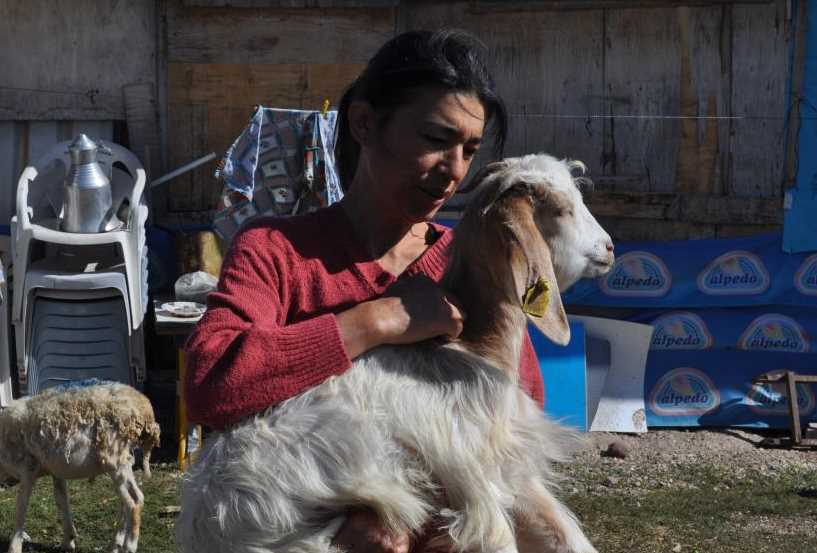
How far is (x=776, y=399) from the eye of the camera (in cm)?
773

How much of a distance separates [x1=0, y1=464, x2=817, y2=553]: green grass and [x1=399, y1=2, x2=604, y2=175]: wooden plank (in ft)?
7.84

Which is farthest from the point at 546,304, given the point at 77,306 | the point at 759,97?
the point at 759,97

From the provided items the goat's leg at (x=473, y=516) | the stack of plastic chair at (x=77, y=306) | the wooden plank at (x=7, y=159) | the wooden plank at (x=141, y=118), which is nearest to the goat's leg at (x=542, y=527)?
the goat's leg at (x=473, y=516)

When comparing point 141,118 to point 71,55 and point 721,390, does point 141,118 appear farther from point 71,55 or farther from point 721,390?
point 721,390

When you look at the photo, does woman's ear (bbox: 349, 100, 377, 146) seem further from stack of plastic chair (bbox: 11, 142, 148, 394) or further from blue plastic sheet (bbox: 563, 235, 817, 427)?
blue plastic sheet (bbox: 563, 235, 817, 427)

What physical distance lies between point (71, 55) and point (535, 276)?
6.05m

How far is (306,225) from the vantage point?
8.21 feet

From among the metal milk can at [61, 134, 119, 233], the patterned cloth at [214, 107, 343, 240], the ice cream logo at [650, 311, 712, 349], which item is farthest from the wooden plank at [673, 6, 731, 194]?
the metal milk can at [61, 134, 119, 233]

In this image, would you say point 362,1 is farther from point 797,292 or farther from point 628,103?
point 797,292

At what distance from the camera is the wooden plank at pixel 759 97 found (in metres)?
7.65

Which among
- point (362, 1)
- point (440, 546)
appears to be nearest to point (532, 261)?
point (440, 546)

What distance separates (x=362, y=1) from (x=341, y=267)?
217 inches

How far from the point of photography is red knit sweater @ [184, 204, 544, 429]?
2205 mm

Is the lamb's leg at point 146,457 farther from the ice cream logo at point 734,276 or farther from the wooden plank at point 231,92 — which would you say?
the ice cream logo at point 734,276
